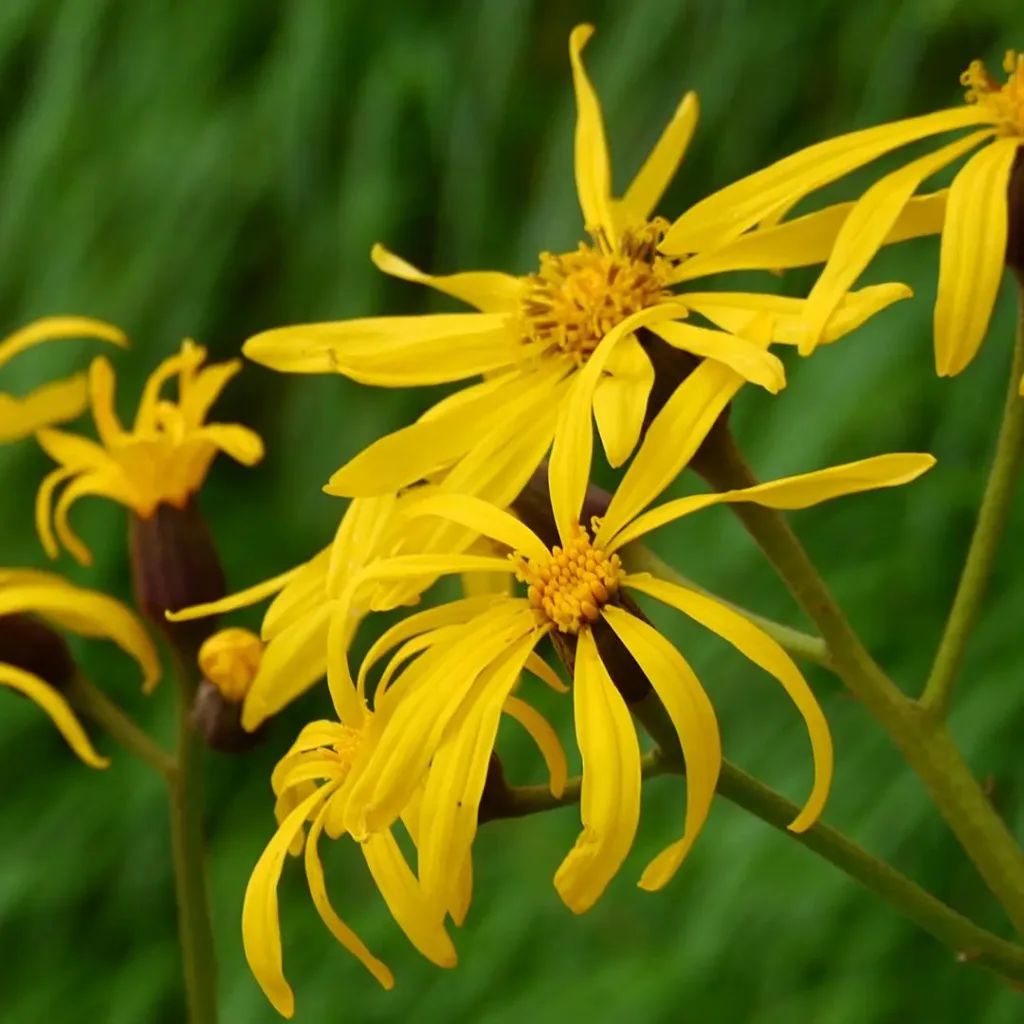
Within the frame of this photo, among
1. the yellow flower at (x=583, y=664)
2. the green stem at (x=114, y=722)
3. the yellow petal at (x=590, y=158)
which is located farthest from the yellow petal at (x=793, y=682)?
the green stem at (x=114, y=722)

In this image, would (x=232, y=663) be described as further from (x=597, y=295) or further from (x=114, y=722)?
Result: (x=597, y=295)

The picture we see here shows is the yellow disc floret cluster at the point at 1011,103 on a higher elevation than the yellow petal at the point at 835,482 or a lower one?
higher

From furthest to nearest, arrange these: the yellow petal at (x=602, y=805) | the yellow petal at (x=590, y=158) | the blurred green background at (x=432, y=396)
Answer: the blurred green background at (x=432, y=396)
the yellow petal at (x=590, y=158)
the yellow petal at (x=602, y=805)

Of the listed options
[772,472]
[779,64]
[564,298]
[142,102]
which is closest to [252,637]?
[564,298]

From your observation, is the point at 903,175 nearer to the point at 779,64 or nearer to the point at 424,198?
the point at 779,64

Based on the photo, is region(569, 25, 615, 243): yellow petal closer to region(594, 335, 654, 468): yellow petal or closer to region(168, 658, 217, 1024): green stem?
region(594, 335, 654, 468): yellow petal

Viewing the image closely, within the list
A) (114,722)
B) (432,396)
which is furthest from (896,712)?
(432,396)

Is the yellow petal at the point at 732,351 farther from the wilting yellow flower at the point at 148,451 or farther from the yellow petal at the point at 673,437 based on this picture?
Answer: the wilting yellow flower at the point at 148,451
